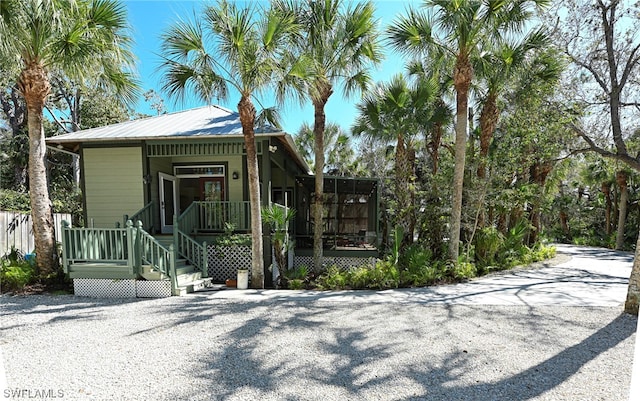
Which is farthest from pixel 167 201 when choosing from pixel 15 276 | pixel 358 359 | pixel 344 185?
pixel 358 359

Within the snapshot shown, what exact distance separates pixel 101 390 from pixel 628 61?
14435 millimetres

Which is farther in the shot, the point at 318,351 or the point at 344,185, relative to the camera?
the point at 344,185

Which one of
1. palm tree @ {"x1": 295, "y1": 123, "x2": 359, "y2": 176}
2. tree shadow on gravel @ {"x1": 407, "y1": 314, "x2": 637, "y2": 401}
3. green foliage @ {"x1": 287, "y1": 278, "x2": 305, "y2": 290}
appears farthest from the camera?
palm tree @ {"x1": 295, "y1": 123, "x2": 359, "y2": 176}

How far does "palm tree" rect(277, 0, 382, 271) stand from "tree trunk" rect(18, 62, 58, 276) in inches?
219

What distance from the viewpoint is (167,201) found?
941 cm

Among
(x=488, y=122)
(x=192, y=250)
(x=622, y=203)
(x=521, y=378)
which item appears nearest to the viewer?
(x=521, y=378)

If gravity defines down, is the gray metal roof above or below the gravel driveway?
above

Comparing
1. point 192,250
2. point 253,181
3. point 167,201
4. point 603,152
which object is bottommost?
point 192,250

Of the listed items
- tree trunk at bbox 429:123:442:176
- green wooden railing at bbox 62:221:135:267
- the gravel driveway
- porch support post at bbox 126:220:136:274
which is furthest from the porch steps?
tree trunk at bbox 429:123:442:176

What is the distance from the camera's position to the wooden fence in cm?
827

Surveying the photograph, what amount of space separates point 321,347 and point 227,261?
4.87 metres

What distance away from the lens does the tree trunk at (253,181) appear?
6.54 meters

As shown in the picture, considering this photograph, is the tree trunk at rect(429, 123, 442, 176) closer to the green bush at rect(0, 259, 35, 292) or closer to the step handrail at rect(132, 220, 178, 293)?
the step handrail at rect(132, 220, 178, 293)

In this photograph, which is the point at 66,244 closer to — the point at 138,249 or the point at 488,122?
the point at 138,249
